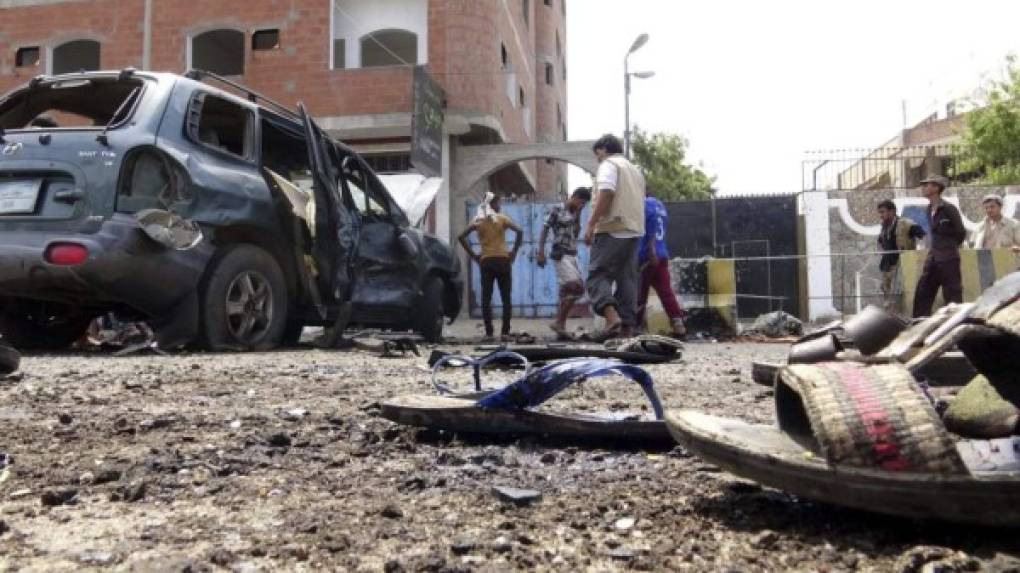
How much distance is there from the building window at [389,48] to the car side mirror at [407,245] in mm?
11221

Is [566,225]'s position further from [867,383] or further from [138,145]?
[867,383]

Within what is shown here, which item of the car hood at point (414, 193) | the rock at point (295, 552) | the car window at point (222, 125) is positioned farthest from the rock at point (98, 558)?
the car hood at point (414, 193)

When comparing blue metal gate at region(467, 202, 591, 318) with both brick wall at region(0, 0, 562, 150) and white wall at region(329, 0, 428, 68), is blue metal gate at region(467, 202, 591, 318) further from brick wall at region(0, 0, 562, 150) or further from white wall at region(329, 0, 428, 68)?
white wall at region(329, 0, 428, 68)

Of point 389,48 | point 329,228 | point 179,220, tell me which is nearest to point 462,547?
point 179,220

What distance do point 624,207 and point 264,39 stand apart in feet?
41.5

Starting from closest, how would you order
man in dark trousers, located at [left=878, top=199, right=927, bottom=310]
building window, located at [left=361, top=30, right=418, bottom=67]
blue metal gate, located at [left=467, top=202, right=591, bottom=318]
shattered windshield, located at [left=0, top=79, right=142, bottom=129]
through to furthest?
shattered windshield, located at [left=0, top=79, right=142, bottom=129]
man in dark trousers, located at [left=878, top=199, right=927, bottom=310]
blue metal gate, located at [left=467, top=202, right=591, bottom=318]
building window, located at [left=361, top=30, right=418, bottom=67]

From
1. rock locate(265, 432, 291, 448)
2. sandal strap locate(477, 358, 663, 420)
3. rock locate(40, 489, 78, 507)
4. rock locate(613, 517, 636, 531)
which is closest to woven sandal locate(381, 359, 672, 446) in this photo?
sandal strap locate(477, 358, 663, 420)

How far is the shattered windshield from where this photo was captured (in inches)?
225

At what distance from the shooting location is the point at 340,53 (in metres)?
17.5

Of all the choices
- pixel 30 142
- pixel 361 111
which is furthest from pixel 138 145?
pixel 361 111

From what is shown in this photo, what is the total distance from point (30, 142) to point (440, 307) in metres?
3.68

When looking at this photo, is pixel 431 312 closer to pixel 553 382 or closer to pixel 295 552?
pixel 553 382

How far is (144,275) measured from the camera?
500cm

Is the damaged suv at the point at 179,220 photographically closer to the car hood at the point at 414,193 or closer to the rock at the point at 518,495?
the car hood at the point at 414,193
